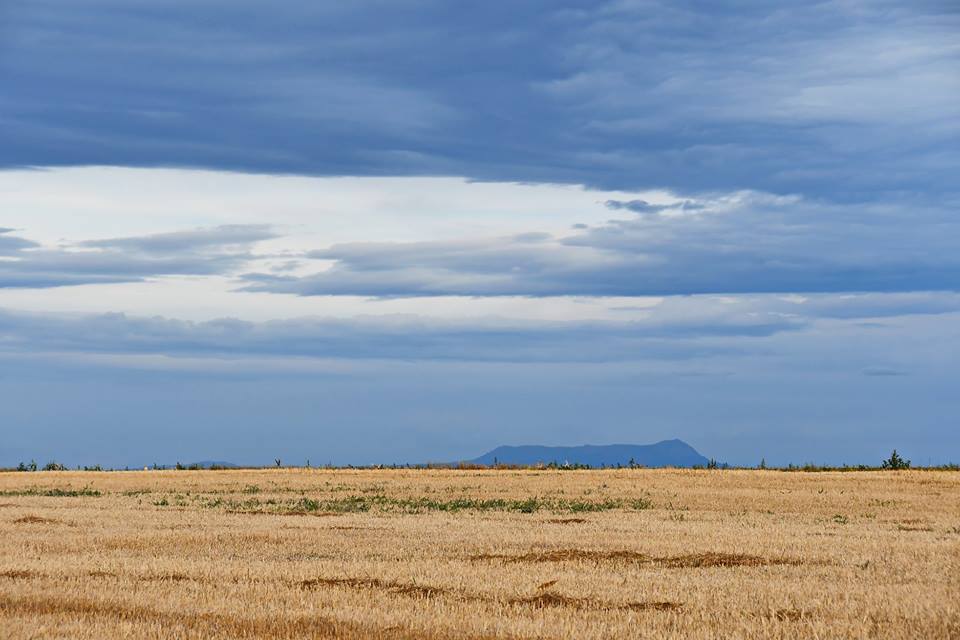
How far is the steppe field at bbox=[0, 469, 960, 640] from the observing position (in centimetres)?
1543

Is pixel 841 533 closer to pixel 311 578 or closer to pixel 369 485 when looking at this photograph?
pixel 311 578

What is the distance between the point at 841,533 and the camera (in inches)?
1237

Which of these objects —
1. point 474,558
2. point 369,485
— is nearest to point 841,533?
point 474,558

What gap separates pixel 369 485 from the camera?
6128 centimetres

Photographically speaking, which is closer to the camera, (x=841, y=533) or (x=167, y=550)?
(x=167, y=550)

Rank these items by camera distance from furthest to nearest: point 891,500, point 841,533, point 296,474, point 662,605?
point 296,474 < point 891,500 < point 841,533 < point 662,605

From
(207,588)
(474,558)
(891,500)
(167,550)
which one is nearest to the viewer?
(207,588)

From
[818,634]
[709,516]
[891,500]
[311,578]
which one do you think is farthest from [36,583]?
[891,500]

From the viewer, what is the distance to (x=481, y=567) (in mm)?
22547

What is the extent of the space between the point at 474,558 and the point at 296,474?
50535 millimetres

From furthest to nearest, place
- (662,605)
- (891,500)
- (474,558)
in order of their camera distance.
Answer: (891,500)
(474,558)
(662,605)

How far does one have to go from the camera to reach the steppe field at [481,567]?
15.4m

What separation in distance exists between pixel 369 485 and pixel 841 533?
33.8 meters

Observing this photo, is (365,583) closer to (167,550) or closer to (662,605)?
(662,605)
